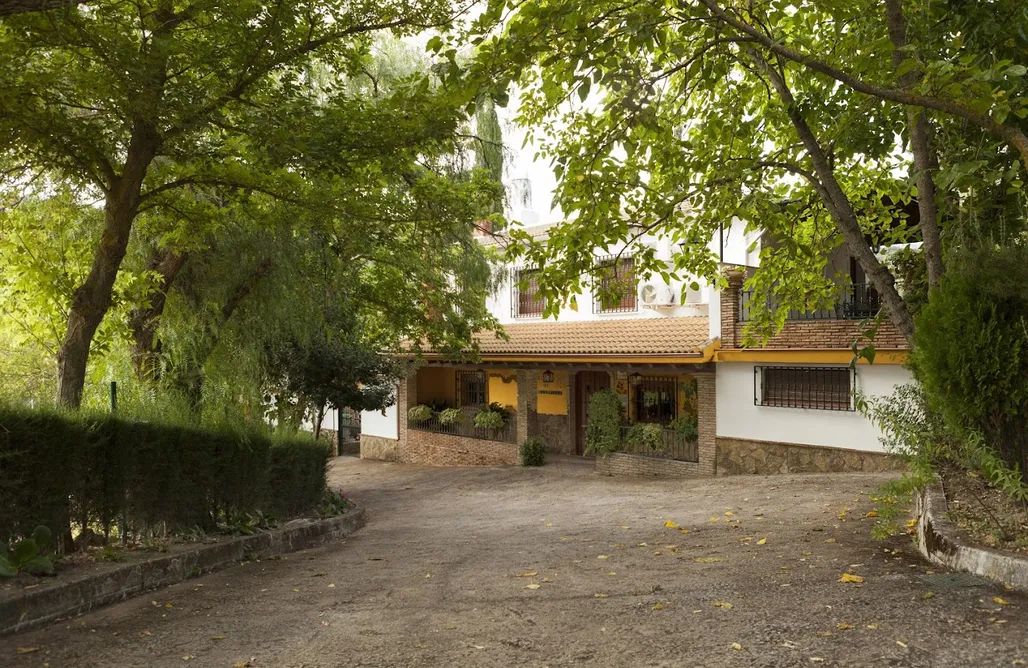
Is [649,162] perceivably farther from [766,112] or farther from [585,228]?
[585,228]

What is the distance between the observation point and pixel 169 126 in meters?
8.00

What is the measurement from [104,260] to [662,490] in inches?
418

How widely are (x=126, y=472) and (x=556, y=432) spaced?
656 inches

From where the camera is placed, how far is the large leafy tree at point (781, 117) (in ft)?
22.3

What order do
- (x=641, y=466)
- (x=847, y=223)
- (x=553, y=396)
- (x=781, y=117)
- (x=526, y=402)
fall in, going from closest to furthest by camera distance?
(x=847, y=223) < (x=781, y=117) < (x=641, y=466) < (x=526, y=402) < (x=553, y=396)

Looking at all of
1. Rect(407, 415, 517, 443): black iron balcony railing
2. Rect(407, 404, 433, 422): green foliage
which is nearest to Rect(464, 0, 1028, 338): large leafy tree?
Rect(407, 415, 517, 443): black iron balcony railing

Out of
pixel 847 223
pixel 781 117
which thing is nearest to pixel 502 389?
pixel 781 117

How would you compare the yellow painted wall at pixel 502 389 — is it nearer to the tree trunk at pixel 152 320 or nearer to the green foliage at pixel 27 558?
the tree trunk at pixel 152 320

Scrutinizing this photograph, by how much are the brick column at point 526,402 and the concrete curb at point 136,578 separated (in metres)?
12.8

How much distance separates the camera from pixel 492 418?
23.7 m

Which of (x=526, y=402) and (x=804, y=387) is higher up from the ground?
(x=804, y=387)

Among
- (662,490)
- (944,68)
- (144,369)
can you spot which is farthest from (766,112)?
(144,369)

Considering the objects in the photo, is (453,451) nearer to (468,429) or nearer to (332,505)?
(468,429)

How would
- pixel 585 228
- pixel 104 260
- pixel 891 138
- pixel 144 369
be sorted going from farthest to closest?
pixel 144 369, pixel 891 138, pixel 585 228, pixel 104 260
